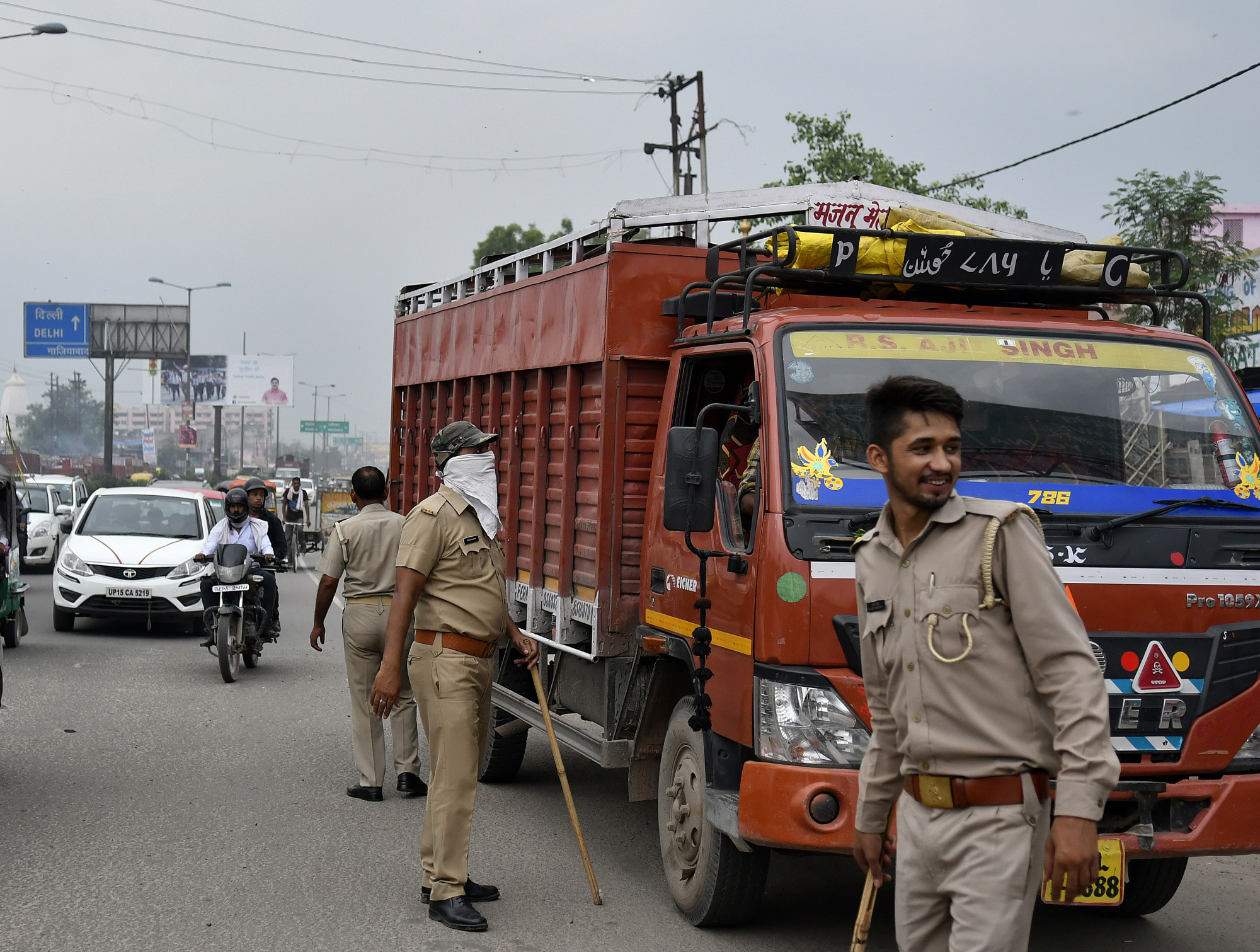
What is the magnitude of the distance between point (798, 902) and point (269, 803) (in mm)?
3077

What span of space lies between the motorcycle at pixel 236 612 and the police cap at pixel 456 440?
669 cm

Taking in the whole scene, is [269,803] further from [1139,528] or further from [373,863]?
[1139,528]

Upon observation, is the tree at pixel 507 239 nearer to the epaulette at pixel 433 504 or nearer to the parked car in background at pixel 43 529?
the parked car in background at pixel 43 529

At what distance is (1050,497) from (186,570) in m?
12.2

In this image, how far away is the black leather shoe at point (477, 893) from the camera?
5652mm

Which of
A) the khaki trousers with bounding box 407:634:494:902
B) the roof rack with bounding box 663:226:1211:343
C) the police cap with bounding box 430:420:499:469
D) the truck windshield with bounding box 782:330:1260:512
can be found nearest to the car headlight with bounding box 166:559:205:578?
the police cap with bounding box 430:420:499:469

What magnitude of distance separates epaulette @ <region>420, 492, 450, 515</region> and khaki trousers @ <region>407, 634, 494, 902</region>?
0.50m

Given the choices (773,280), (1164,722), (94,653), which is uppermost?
(773,280)

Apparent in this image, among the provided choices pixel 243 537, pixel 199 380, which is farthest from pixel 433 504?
pixel 199 380

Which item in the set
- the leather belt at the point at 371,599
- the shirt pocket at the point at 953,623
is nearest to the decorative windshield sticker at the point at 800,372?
the shirt pocket at the point at 953,623

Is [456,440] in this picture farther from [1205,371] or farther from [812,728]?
[1205,371]

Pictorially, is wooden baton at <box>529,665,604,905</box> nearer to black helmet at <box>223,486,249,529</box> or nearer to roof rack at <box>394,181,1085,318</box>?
roof rack at <box>394,181,1085,318</box>

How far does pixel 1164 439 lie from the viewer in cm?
511

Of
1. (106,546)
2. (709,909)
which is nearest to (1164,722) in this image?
(709,909)
